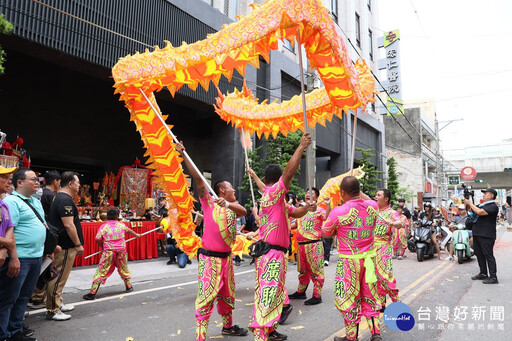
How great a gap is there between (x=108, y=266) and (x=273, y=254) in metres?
3.54

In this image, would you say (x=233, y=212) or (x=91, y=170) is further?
(x=91, y=170)

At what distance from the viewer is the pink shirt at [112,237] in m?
5.85

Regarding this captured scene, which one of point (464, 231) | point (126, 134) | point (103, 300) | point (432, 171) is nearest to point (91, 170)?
point (126, 134)

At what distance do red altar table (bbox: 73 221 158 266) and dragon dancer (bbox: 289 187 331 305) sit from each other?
5194mm

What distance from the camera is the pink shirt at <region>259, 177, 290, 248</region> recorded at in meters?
3.46

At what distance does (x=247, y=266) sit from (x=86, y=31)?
24.3ft

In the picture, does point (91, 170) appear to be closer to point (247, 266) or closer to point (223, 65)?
point (247, 266)

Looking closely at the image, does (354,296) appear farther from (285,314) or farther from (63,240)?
(63,240)

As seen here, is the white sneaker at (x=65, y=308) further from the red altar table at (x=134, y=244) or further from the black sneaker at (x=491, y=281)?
the black sneaker at (x=491, y=281)

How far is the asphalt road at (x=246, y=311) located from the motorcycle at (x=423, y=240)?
→ 107 inches

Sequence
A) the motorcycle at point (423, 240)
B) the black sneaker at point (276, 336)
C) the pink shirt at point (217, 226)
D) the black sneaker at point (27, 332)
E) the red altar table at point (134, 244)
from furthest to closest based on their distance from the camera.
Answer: the motorcycle at point (423, 240) → the red altar table at point (134, 244) → the black sneaker at point (27, 332) → the black sneaker at point (276, 336) → the pink shirt at point (217, 226)

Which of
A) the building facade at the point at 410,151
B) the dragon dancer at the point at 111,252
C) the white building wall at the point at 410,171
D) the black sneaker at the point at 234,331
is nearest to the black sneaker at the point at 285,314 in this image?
the black sneaker at the point at 234,331

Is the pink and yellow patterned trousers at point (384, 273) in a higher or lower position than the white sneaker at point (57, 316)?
higher

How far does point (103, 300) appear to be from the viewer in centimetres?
551
